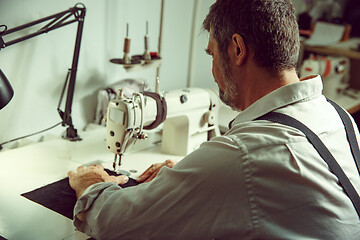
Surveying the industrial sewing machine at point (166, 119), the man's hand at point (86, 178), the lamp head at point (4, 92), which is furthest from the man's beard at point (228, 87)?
the lamp head at point (4, 92)

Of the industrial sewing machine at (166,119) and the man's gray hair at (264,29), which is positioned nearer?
the man's gray hair at (264,29)

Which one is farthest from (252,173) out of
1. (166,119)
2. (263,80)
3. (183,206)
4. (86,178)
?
(166,119)

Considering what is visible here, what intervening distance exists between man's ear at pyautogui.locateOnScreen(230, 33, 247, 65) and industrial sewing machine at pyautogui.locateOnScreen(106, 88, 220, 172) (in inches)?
17.7

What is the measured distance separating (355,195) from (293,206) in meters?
0.20

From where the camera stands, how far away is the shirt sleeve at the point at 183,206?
110 centimetres

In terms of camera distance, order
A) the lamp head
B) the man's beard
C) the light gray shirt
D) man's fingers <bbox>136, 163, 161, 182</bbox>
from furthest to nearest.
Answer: man's fingers <bbox>136, 163, 161, 182</bbox> → the lamp head → the man's beard → the light gray shirt

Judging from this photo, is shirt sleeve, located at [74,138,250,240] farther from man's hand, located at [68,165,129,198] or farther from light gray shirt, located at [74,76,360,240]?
man's hand, located at [68,165,129,198]

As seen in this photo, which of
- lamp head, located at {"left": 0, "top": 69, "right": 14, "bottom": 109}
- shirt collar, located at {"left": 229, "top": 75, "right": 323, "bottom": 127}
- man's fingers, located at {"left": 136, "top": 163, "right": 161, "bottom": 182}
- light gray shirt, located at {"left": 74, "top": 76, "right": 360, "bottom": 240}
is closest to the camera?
light gray shirt, located at {"left": 74, "top": 76, "right": 360, "bottom": 240}

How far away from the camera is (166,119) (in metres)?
2.01

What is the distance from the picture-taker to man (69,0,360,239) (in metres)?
1.09

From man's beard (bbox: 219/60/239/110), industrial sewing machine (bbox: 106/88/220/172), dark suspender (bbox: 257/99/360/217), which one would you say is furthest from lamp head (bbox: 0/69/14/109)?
dark suspender (bbox: 257/99/360/217)

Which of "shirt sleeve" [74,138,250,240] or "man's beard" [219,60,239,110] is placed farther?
"man's beard" [219,60,239,110]

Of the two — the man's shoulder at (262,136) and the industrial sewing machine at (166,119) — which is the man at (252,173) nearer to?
the man's shoulder at (262,136)

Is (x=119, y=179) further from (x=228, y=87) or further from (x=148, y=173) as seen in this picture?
(x=228, y=87)
